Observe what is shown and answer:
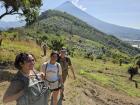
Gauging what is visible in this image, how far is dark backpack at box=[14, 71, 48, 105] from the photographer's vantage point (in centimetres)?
548

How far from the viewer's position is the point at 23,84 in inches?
214

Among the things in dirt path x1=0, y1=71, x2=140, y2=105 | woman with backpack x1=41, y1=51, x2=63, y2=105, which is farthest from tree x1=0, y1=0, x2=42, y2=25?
woman with backpack x1=41, y1=51, x2=63, y2=105

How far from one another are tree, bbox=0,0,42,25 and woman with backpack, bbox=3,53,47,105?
62.5 feet

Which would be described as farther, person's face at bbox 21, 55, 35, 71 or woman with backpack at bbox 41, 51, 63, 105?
woman with backpack at bbox 41, 51, 63, 105

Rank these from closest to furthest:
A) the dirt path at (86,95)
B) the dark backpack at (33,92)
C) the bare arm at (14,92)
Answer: the bare arm at (14,92) < the dark backpack at (33,92) < the dirt path at (86,95)

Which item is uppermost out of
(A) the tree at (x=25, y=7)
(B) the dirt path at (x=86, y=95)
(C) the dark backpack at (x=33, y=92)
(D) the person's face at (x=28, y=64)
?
(A) the tree at (x=25, y=7)

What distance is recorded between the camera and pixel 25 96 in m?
5.49

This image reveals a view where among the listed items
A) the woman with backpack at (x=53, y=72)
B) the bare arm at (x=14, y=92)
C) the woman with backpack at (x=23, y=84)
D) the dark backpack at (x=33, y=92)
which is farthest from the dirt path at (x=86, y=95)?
the bare arm at (x=14, y=92)

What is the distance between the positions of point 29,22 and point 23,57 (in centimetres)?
2256

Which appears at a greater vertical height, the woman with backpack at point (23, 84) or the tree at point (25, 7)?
the tree at point (25, 7)

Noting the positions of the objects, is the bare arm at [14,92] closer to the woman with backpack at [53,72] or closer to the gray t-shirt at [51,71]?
the woman with backpack at [53,72]

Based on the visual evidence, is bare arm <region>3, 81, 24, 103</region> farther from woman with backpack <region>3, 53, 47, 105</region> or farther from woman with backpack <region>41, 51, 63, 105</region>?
woman with backpack <region>41, 51, 63, 105</region>

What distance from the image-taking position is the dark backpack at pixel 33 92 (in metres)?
5.48

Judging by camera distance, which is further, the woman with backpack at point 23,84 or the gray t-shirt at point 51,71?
the gray t-shirt at point 51,71
